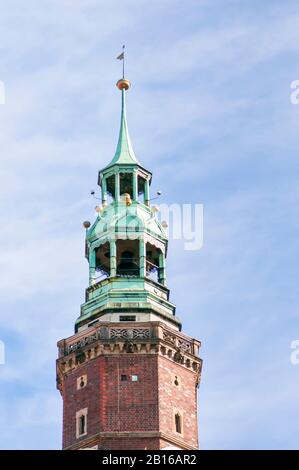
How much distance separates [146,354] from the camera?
7631 cm

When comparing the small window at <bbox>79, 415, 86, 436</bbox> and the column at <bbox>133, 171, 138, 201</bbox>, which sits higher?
the column at <bbox>133, 171, 138, 201</bbox>

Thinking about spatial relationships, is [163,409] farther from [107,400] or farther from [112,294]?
[112,294]

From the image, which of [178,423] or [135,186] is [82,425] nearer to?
[178,423]

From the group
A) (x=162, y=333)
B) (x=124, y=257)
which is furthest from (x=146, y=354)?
(x=124, y=257)

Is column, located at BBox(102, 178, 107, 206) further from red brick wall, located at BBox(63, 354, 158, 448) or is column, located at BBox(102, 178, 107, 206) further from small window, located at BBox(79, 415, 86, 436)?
small window, located at BBox(79, 415, 86, 436)

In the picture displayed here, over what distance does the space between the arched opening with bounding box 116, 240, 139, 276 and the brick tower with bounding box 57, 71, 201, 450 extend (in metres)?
0.05

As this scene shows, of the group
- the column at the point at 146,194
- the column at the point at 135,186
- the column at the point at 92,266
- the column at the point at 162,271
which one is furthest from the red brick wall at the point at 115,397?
the column at the point at 146,194

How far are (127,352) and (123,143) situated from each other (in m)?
16.5

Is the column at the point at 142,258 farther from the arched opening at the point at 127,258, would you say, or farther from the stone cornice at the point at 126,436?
the stone cornice at the point at 126,436

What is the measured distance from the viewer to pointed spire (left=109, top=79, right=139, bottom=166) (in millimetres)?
86812

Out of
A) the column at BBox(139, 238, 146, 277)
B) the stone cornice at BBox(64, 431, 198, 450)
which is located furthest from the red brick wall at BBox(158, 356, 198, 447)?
the column at BBox(139, 238, 146, 277)
